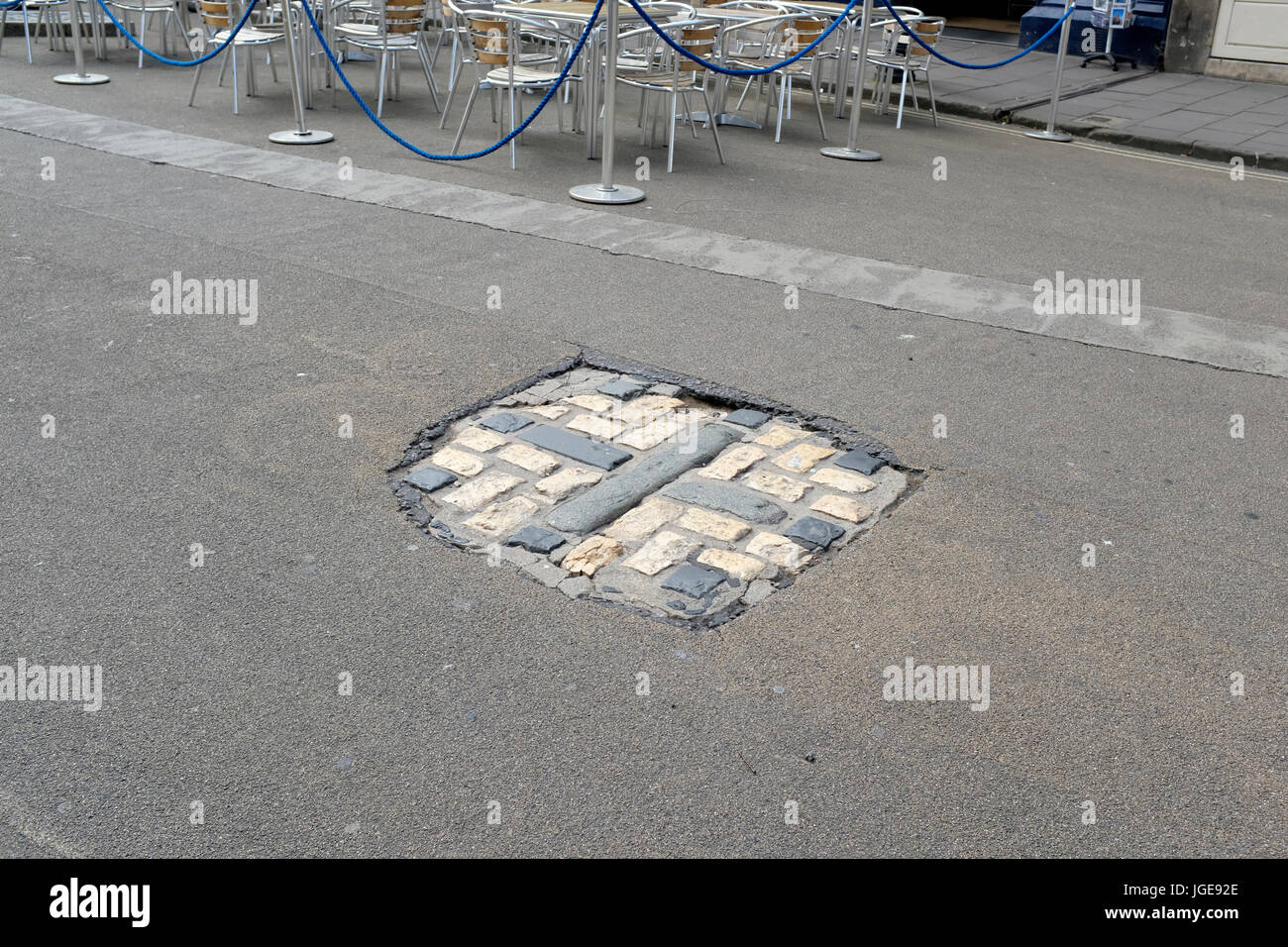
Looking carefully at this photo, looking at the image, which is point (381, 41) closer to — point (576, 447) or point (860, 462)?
point (576, 447)

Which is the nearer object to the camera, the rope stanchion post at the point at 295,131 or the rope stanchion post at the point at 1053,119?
the rope stanchion post at the point at 295,131

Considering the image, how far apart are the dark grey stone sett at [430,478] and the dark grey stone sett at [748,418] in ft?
4.22

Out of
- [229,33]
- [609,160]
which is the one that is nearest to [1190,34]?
[609,160]

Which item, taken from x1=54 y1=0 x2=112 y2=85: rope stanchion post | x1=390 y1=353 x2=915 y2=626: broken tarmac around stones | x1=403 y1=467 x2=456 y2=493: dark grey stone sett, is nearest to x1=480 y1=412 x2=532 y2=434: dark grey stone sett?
x1=390 y1=353 x2=915 y2=626: broken tarmac around stones

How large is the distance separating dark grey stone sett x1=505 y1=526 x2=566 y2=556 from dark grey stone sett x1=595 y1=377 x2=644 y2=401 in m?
1.25

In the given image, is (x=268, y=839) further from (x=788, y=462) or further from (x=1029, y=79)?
(x=1029, y=79)

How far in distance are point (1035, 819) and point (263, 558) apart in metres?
2.56

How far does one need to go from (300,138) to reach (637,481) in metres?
6.78

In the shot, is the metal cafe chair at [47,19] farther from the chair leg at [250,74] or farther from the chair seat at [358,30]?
the chair seat at [358,30]

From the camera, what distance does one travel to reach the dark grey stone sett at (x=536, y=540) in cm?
415

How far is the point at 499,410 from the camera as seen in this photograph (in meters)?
5.21

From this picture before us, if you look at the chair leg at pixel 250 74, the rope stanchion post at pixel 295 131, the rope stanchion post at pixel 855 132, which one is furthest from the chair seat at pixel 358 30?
the rope stanchion post at pixel 855 132

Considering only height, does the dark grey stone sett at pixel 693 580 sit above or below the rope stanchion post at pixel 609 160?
below

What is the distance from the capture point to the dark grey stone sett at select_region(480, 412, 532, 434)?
5.02 m
